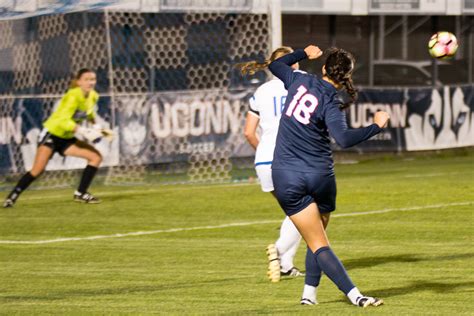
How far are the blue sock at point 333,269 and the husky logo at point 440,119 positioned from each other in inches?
721

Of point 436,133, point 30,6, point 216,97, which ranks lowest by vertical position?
point 436,133

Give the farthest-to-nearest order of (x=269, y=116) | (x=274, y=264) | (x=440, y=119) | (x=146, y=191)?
(x=440, y=119) → (x=146, y=191) → (x=269, y=116) → (x=274, y=264)

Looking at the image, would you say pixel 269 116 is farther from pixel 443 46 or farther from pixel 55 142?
pixel 55 142

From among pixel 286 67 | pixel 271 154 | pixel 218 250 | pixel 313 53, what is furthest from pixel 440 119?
pixel 286 67

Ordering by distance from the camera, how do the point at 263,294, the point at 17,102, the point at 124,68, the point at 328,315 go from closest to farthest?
the point at 328,315 → the point at 263,294 → the point at 17,102 → the point at 124,68

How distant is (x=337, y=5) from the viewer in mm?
28906

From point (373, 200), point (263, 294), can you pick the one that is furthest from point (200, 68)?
point (263, 294)

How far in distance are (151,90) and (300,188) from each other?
14.9 metres

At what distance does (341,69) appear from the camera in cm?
960

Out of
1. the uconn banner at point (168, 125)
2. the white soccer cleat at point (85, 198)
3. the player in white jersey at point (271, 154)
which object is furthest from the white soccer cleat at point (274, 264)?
the uconn banner at point (168, 125)

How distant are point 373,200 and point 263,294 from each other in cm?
858

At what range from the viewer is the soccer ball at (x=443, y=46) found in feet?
41.1

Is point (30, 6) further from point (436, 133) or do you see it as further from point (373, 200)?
point (436, 133)

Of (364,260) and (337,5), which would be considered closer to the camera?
(364,260)
